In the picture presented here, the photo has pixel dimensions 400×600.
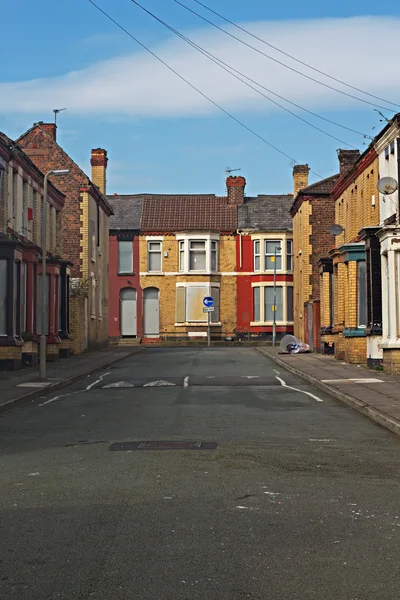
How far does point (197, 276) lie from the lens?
63.0 meters

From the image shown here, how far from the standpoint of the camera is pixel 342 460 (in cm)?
1108

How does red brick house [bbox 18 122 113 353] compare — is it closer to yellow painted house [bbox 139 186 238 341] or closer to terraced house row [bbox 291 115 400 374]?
terraced house row [bbox 291 115 400 374]

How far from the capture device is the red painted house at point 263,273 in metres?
62.6

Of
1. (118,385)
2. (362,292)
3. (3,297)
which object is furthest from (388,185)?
(3,297)

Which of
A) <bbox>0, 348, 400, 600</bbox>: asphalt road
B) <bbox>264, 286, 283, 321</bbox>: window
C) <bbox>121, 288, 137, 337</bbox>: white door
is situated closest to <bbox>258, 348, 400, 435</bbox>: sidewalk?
<bbox>0, 348, 400, 600</bbox>: asphalt road

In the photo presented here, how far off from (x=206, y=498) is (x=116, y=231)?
182 feet

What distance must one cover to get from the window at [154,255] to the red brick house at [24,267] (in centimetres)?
2027

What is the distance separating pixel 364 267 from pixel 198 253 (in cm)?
3148

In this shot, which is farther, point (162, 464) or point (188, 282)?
point (188, 282)

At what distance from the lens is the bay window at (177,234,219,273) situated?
63125 mm

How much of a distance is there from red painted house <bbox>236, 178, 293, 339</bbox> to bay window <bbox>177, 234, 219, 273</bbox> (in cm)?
177

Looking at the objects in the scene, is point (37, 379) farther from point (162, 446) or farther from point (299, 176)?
point (299, 176)

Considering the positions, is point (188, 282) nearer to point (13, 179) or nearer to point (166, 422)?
point (13, 179)

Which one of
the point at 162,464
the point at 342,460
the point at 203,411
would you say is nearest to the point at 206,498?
the point at 162,464
